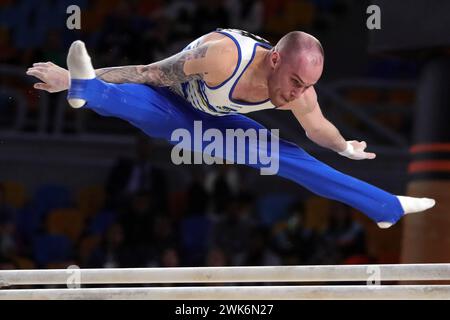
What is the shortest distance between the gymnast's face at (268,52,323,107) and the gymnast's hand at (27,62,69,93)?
3.47ft

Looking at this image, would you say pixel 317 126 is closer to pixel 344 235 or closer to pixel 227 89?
pixel 227 89

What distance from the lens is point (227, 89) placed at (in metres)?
4.88

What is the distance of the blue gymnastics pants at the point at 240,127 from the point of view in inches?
197

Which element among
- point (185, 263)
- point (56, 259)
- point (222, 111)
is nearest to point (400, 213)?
point (222, 111)

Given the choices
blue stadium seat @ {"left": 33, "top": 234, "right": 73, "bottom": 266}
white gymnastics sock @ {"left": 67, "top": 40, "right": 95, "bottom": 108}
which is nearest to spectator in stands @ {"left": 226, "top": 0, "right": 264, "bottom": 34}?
blue stadium seat @ {"left": 33, "top": 234, "right": 73, "bottom": 266}

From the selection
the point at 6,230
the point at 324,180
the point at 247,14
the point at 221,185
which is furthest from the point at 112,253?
the point at 324,180

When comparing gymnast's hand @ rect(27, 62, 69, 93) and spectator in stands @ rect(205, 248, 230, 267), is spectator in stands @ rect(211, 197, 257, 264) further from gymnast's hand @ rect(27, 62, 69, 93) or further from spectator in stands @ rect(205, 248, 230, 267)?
gymnast's hand @ rect(27, 62, 69, 93)

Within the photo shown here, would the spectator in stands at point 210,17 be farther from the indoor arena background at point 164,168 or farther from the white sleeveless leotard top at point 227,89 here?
the white sleeveless leotard top at point 227,89

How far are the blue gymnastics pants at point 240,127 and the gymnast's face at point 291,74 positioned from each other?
1.34 ft

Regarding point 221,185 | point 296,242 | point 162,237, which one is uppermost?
point 221,185

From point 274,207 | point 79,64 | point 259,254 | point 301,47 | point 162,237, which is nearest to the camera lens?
point 79,64

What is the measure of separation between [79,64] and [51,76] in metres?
0.40

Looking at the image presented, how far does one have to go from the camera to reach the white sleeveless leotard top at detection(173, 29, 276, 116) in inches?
190

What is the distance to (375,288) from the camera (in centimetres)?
520
